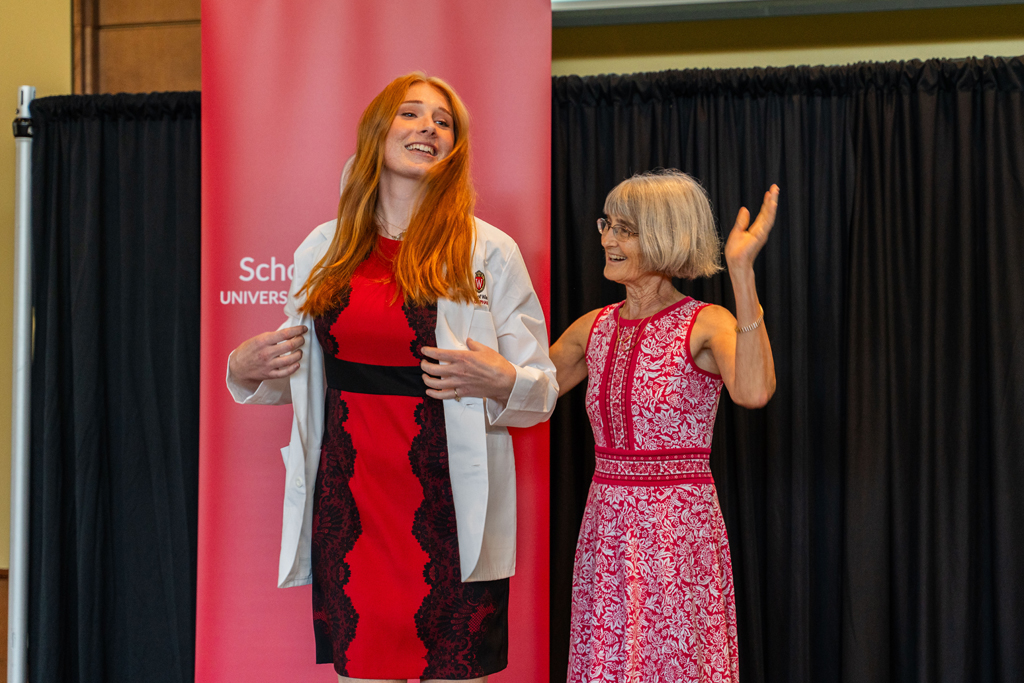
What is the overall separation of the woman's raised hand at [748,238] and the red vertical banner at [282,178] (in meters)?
0.68

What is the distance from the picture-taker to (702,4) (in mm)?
2740

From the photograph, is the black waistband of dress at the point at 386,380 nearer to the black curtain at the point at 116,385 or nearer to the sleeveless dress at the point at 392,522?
the sleeveless dress at the point at 392,522

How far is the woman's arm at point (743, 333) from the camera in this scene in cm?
168

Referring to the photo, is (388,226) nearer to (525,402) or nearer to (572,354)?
(525,402)

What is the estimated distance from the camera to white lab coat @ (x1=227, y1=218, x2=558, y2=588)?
160 centimetres

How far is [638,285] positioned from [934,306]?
125 cm

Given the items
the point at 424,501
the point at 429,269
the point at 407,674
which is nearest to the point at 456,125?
the point at 429,269

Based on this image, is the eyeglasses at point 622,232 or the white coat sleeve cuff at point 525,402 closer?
the white coat sleeve cuff at point 525,402

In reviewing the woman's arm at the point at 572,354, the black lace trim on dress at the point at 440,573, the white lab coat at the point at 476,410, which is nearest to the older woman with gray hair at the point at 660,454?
the woman's arm at the point at 572,354

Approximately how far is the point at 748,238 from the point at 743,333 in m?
0.22

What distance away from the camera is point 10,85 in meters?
3.10

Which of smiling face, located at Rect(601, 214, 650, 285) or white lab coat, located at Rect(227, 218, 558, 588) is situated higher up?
smiling face, located at Rect(601, 214, 650, 285)

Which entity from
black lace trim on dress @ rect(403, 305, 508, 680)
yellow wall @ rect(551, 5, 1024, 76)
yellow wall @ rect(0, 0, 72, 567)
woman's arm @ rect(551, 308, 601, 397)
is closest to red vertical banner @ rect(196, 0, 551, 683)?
woman's arm @ rect(551, 308, 601, 397)

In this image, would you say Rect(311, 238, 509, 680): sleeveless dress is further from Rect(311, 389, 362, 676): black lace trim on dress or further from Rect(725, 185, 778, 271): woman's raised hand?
Rect(725, 185, 778, 271): woman's raised hand
